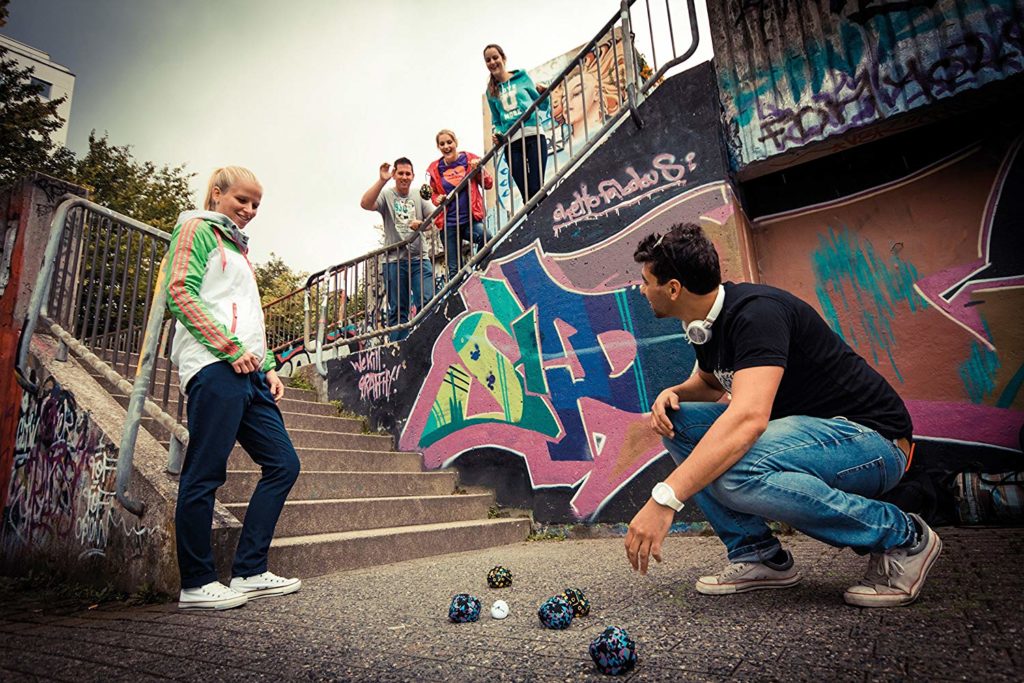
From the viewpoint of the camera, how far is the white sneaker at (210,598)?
2.46 meters

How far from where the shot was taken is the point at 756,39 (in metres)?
4.91

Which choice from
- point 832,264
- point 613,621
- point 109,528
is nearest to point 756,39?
point 832,264

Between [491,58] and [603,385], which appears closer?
[603,385]

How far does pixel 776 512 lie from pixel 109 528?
338 cm

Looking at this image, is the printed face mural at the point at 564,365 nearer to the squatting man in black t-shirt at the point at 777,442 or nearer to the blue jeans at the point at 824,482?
the squatting man in black t-shirt at the point at 777,442

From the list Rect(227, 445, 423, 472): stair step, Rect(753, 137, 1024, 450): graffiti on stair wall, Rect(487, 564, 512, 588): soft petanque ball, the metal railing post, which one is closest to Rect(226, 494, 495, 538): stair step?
Rect(227, 445, 423, 472): stair step

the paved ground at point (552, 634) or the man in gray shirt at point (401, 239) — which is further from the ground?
the man in gray shirt at point (401, 239)

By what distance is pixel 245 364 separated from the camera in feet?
8.86

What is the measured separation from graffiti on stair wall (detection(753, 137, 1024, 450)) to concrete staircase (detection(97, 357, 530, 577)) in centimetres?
342

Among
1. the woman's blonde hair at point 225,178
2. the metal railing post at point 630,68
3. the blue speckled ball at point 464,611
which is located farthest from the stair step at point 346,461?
the metal railing post at point 630,68

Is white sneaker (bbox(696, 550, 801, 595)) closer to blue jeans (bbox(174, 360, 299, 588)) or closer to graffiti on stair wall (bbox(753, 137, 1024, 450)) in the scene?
blue jeans (bbox(174, 360, 299, 588))

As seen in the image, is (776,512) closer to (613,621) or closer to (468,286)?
(613,621)

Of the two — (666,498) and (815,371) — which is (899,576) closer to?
(815,371)

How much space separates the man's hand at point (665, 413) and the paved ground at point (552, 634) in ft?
2.22
